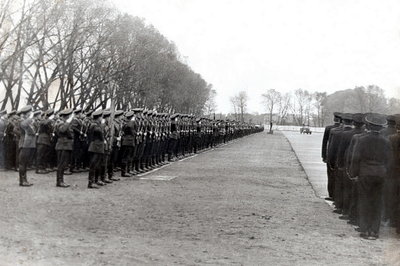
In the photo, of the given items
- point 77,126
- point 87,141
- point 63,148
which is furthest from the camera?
point 87,141

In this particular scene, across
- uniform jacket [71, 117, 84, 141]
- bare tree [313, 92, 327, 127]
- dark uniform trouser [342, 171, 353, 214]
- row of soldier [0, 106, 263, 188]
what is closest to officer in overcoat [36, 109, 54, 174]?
row of soldier [0, 106, 263, 188]

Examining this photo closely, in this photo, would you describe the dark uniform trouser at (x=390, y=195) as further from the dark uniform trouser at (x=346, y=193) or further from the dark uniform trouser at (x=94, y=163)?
the dark uniform trouser at (x=94, y=163)

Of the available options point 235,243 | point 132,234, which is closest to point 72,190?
point 132,234

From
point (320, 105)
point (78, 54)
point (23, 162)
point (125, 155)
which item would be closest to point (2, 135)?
point (125, 155)

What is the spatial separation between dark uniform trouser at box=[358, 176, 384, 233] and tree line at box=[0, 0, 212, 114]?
19.3m

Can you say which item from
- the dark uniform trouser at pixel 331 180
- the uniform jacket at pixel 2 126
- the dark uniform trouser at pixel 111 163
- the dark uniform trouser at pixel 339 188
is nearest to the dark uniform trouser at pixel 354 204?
the dark uniform trouser at pixel 339 188

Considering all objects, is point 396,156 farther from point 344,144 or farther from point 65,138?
point 65,138

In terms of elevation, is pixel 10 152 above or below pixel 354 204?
above

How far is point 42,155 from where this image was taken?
1720cm

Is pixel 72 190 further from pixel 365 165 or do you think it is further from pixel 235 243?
pixel 365 165

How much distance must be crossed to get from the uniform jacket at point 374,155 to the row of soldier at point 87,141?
6.97 metres

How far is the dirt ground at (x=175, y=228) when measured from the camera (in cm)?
704

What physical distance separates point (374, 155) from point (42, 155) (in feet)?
37.0

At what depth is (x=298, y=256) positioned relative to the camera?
7.26m
